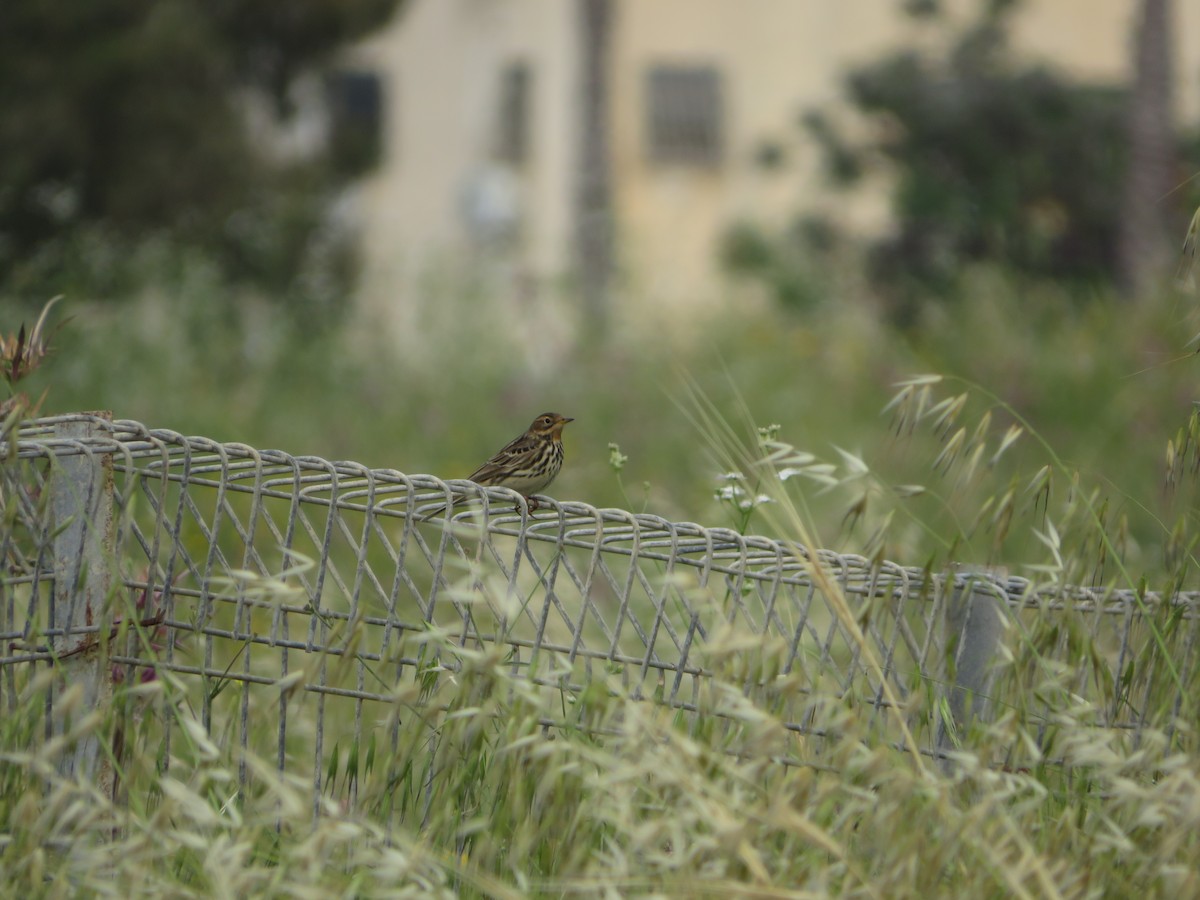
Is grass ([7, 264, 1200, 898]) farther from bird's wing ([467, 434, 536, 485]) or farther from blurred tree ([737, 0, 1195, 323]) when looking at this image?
blurred tree ([737, 0, 1195, 323])

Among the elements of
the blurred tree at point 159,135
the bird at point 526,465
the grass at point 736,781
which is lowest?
the grass at point 736,781

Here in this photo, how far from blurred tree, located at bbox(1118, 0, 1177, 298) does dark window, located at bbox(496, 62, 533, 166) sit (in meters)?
14.6

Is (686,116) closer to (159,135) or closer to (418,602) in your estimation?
(159,135)

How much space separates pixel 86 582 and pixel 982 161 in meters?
14.6

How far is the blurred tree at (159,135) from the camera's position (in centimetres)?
1121

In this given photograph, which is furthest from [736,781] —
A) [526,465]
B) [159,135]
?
[159,135]

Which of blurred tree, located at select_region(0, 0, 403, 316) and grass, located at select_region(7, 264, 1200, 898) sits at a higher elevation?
blurred tree, located at select_region(0, 0, 403, 316)

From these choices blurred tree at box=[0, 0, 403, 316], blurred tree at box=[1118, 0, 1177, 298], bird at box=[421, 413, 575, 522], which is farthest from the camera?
blurred tree at box=[1118, 0, 1177, 298]

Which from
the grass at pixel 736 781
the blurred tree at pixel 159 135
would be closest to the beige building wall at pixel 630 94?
the blurred tree at pixel 159 135

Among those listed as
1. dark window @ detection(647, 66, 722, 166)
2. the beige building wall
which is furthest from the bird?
dark window @ detection(647, 66, 722, 166)

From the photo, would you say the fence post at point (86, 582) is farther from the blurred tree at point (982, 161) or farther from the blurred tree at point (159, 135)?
the blurred tree at point (982, 161)

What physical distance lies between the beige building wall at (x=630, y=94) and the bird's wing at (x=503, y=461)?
2199cm

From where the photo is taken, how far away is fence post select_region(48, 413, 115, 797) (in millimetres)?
3221

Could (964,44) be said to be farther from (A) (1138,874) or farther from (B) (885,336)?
(A) (1138,874)
